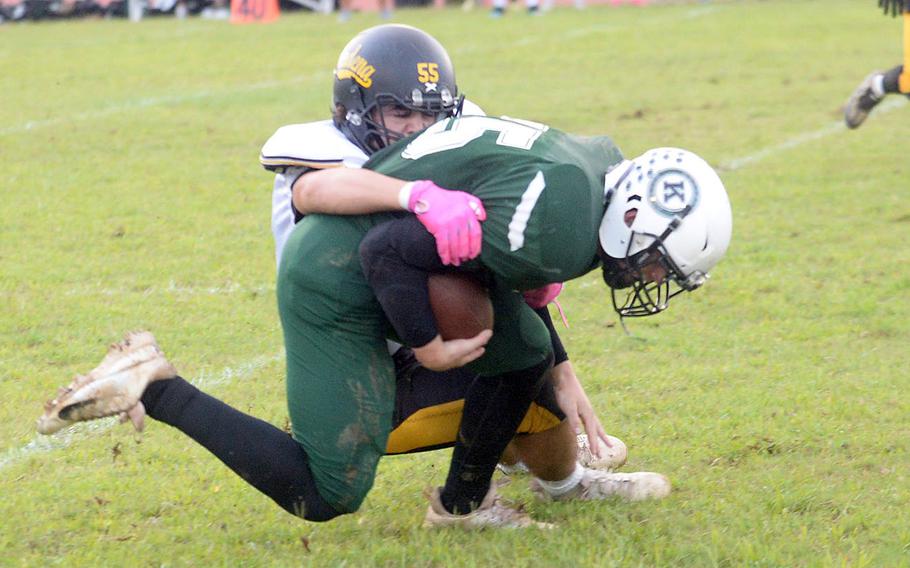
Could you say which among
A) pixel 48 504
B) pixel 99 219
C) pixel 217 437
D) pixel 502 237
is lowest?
pixel 99 219

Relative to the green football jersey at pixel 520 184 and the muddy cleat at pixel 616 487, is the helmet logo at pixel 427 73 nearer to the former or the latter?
the green football jersey at pixel 520 184

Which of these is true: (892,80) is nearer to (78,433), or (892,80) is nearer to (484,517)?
(484,517)

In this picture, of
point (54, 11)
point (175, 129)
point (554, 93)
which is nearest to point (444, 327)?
point (175, 129)

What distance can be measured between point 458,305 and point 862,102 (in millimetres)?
6459

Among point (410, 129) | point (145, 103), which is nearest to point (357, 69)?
point (410, 129)

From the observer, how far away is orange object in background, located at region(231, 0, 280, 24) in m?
18.4

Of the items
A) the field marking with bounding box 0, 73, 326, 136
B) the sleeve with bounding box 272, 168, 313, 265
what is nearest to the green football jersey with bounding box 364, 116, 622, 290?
the sleeve with bounding box 272, 168, 313, 265

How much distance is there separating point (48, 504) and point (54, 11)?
672 inches

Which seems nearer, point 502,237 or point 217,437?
point 502,237

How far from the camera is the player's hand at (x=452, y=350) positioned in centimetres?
313

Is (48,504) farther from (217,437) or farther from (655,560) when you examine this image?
(655,560)

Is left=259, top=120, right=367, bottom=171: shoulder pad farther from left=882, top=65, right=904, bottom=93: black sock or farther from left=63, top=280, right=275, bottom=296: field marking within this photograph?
Result: left=882, top=65, right=904, bottom=93: black sock

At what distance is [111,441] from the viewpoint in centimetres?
416

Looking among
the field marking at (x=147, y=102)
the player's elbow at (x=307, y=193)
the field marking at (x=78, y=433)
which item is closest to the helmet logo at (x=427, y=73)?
the player's elbow at (x=307, y=193)
